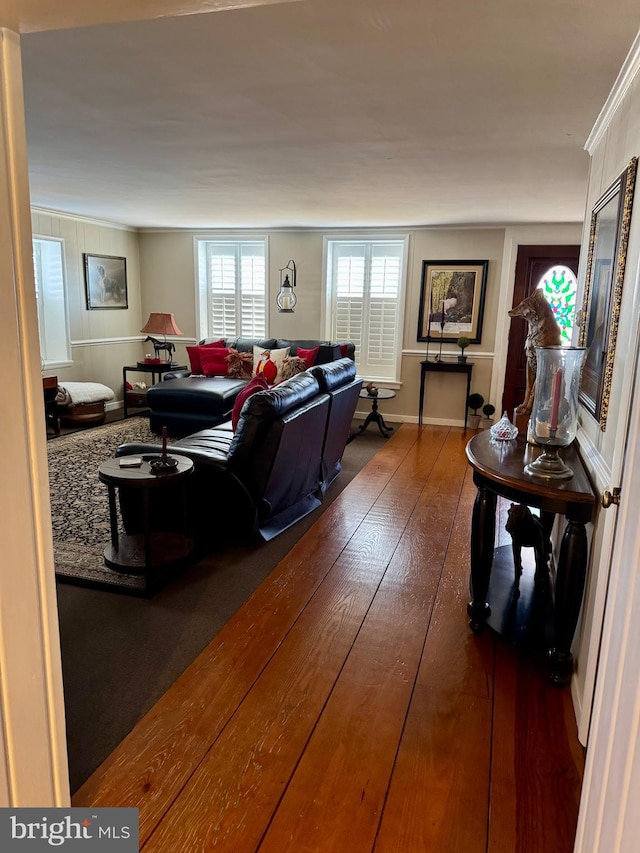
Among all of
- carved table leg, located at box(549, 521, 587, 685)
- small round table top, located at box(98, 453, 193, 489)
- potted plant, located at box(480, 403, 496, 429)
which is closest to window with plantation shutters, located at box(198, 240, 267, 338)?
potted plant, located at box(480, 403, 496, 429)

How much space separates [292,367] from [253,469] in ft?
10.3

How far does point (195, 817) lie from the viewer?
1.53m

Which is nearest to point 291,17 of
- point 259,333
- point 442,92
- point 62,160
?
point 442,92

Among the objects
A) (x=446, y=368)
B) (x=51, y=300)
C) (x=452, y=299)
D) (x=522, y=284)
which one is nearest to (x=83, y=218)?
(x=51, y=300)

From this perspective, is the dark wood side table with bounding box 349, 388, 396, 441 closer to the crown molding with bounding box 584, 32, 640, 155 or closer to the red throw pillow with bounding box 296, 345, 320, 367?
the red throw pillow with bounding box 296, 345, 320, 367

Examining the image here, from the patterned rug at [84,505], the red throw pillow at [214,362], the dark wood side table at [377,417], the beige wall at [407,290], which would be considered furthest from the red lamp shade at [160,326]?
the dark wood side table at [377,417]

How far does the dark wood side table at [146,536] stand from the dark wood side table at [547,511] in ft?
4.82

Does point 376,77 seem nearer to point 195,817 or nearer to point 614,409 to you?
point 614,409

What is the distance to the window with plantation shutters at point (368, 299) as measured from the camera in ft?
22.6

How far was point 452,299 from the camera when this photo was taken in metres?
6.63

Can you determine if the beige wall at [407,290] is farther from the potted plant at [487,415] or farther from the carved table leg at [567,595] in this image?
the carved table leg at [567,595]

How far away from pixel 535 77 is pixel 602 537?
1827 mm

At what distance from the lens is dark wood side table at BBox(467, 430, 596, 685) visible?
195 cm

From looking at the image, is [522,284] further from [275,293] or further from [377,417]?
[275,293]
